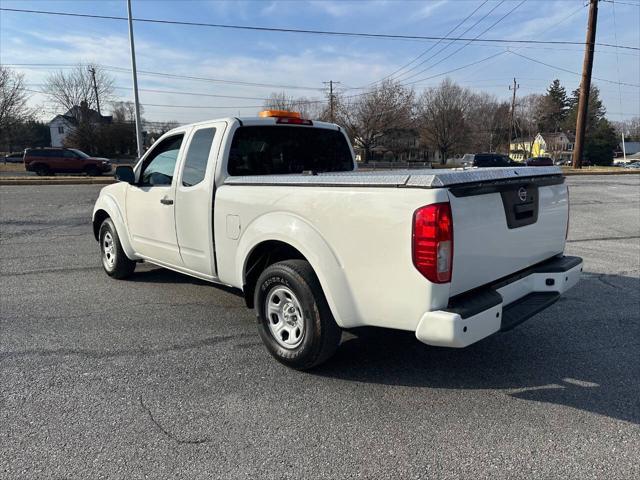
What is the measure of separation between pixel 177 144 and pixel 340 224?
2539 millimetres

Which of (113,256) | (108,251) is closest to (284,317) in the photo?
(113,256)

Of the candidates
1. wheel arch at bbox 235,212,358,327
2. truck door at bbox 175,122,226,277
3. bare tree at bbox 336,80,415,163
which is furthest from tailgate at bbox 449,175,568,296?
bare tree at bbox 336,80,415,163

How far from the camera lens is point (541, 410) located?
9.60 feet

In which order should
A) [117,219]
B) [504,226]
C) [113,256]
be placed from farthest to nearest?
1. [113,256]
2. [117,219]
3. [504,226]

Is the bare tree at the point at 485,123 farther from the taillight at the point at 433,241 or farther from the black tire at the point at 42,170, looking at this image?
the taillight at the point at 433,241

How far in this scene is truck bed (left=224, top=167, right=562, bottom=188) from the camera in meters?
2.62

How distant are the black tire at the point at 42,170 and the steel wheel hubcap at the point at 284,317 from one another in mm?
31928

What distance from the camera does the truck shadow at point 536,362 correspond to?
3.13m

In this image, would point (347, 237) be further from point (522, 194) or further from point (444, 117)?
point (444, 117)

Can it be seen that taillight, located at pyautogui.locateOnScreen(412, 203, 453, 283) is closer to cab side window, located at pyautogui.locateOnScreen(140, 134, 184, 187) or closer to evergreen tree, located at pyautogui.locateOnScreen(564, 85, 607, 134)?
cab side window, located at pyautogui.locateOnScreen(140, 134, 184, 187)

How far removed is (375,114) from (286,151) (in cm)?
5779

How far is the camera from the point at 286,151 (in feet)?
15.5

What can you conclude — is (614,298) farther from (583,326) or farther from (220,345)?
(220,345)

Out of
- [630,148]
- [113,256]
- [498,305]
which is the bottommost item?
[113,256]
